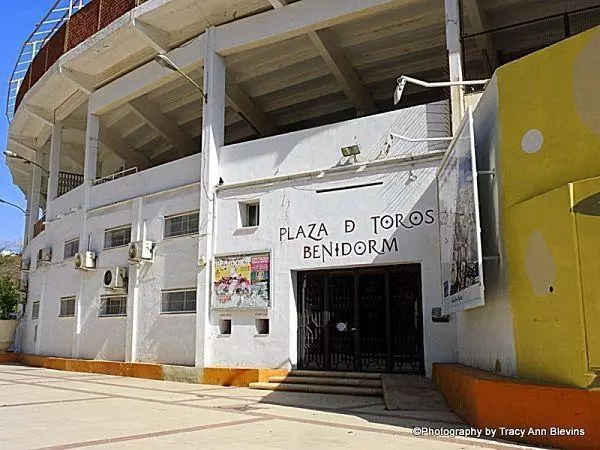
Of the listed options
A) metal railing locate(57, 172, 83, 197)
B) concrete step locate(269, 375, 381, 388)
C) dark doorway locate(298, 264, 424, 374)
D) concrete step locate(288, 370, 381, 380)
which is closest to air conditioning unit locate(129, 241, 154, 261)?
dark doorway locate(298, 264, 424, 374)

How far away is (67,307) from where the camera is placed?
19344 mm

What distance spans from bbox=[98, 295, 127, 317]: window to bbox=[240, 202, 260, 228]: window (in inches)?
189

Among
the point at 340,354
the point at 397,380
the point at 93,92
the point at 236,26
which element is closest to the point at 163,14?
the point at 236,26

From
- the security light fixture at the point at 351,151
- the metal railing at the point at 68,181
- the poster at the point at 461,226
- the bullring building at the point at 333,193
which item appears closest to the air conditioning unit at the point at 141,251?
the bullring building at the point at 333,193

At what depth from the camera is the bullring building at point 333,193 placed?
702 cm

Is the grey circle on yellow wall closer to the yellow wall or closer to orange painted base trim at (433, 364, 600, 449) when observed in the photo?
the yellow wall

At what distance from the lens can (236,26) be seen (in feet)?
48.3

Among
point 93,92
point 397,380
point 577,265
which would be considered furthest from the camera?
point 93,92

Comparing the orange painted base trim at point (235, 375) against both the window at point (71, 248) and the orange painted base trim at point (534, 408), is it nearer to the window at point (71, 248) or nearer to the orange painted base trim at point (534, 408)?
the orange painted base trim at point (534, 408)

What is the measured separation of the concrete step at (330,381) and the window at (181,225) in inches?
181

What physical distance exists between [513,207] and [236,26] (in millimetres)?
9748

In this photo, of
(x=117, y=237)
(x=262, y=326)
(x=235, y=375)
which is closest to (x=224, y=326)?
(x=262, y=326)

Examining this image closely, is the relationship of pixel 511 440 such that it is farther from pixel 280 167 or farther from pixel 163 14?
pixel 163 14

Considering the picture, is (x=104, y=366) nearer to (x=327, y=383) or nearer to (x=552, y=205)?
(x=327, y=383)
